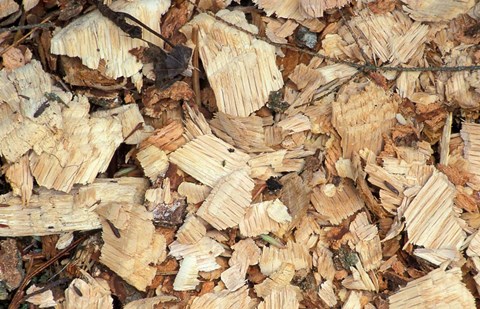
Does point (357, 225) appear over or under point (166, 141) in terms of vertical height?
under

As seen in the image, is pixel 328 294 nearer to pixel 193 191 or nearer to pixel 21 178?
pixel 193 191

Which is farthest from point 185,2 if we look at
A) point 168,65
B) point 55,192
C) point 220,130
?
point 55,192

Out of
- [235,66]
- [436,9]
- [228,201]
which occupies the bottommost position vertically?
[228,201]

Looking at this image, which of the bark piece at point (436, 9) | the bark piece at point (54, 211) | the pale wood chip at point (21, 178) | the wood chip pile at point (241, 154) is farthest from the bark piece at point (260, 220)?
the bark piece at point (436, 9)

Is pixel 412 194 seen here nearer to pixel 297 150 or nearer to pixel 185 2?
pixel 297 150

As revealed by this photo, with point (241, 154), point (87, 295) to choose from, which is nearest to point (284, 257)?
point (241, 154)

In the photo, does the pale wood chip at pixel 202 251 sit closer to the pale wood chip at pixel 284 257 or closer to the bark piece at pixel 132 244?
the bark piece at pixel 132 244

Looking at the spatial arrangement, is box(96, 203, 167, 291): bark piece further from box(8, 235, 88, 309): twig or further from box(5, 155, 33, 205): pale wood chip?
box(5, 155, 33, 205): pale wood chip

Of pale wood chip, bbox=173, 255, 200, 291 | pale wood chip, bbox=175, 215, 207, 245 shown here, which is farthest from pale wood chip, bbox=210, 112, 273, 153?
pale wood chip, bbox=173, 255, 200, 291
